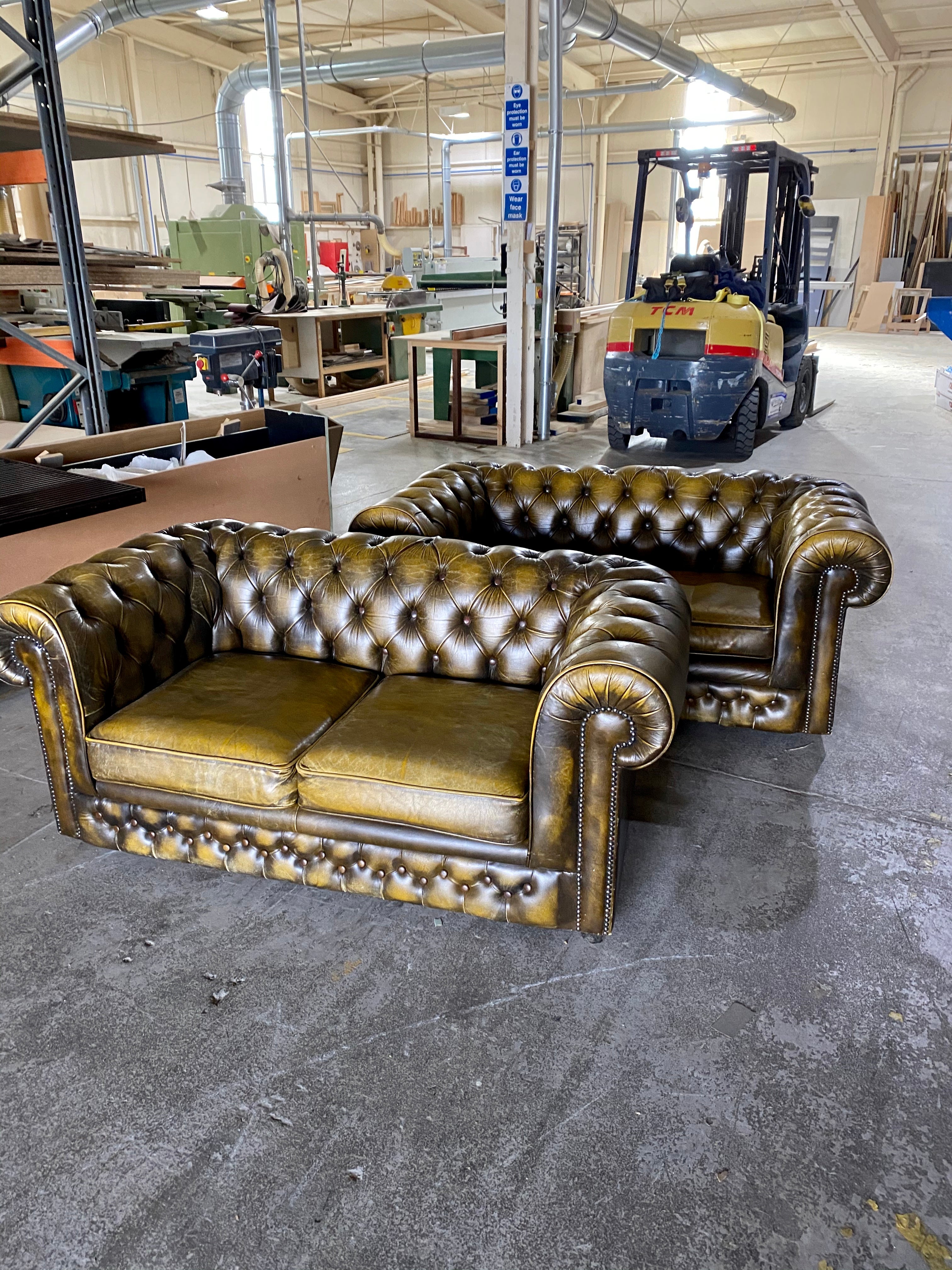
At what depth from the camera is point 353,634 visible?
102 inches

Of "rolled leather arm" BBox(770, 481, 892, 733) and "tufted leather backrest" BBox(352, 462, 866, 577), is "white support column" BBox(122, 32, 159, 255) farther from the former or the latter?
"rolled leather arm" BBox(770, 481, 892, 733)

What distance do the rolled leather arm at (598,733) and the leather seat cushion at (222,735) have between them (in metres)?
0.61

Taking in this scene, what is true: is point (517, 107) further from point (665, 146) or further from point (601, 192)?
point (665, 146)

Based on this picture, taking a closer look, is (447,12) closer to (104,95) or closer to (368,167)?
(104,95)

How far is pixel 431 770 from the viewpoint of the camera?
79.3 inches

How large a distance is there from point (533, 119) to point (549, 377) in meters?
1.89

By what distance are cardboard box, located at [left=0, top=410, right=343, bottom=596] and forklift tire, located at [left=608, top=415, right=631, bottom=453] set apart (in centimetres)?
286

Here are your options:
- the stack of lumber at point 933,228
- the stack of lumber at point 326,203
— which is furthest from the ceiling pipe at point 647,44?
the stack of lumber at point 326,203

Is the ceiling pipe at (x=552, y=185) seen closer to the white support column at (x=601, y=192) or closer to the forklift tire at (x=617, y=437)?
the forklift tire at (x=617, y=437)

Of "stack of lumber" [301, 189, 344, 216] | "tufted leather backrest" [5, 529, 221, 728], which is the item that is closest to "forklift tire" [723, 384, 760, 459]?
"tufted leather backrest" [5, 529, 221, 728]

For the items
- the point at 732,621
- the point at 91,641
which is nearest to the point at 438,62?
the point at 732,621

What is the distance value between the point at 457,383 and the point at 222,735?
237 inches

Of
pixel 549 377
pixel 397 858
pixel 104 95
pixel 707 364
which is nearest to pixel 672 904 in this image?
pixel 397 858

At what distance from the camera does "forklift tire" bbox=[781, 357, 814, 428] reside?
824 cm
